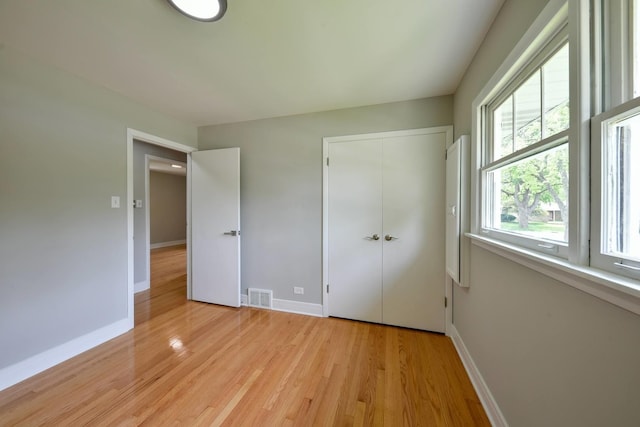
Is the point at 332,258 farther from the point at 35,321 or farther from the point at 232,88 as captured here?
the point at 35,321

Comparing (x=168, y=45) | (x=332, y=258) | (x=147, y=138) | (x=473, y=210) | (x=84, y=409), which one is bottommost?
(x=84, y=409)

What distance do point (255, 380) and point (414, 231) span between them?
1.89 m

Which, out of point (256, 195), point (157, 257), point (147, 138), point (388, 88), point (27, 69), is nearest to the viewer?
point (27, 69)

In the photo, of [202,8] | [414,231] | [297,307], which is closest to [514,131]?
[414,231]

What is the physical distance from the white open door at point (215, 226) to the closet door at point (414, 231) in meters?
1.78

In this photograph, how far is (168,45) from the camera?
1576 mm

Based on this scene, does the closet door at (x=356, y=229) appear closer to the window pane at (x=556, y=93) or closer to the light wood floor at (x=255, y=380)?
the light wood floor at (x=255, y=380)

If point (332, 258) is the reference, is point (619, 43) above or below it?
above

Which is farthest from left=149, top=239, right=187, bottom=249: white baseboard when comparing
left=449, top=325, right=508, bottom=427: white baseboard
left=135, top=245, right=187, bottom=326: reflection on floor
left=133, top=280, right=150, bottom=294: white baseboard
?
left=449, top=325, right=508, bottom=427: white baseboard

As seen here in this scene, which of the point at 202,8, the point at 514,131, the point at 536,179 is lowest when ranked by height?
the point at 536,179

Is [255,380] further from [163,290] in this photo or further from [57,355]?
[163,290]

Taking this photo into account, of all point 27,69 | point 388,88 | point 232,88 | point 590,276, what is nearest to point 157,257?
point 27,69

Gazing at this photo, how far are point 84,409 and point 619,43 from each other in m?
3.01

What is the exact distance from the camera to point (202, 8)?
4.13 ft
